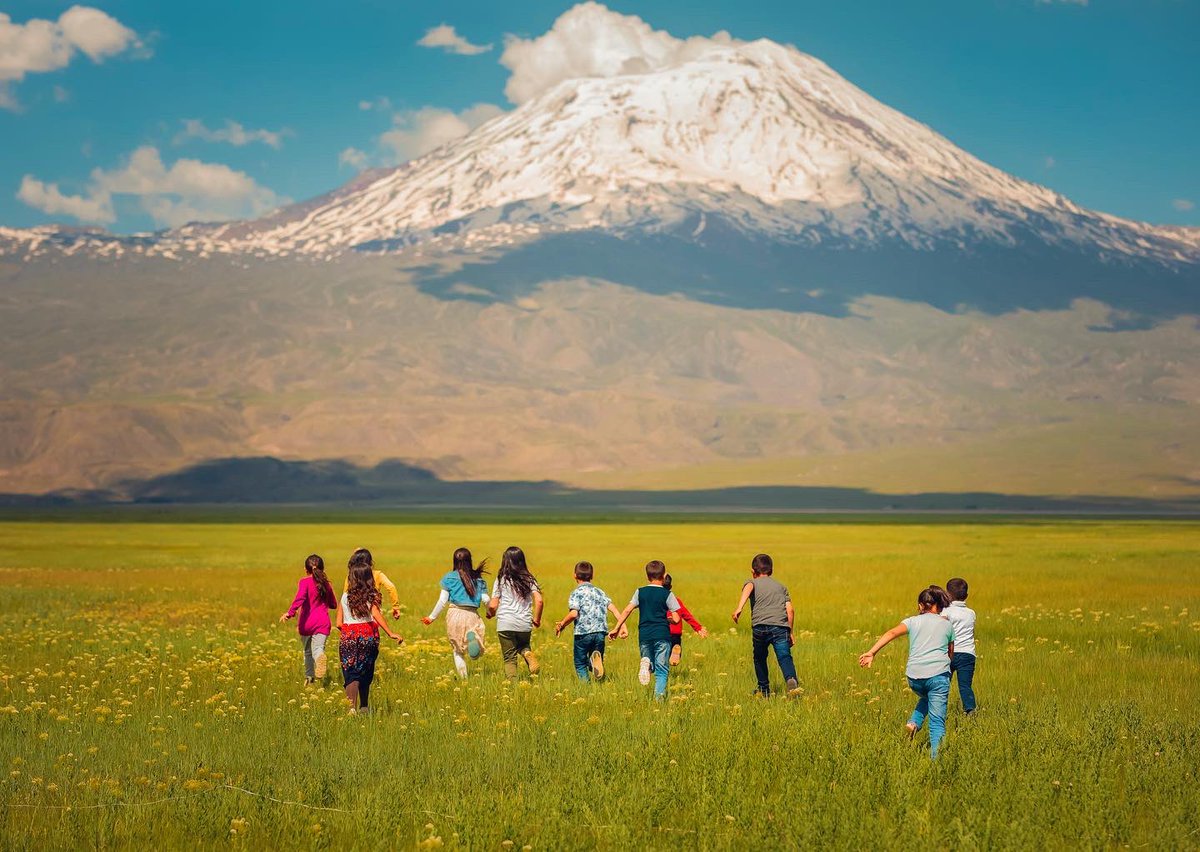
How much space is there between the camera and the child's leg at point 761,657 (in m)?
16.8

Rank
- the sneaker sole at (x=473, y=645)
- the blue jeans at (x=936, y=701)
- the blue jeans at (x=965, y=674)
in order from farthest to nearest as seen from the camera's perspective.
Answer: the sneaker sole at (x=473, y=645) → the blue jeans at (x=965, y=674) → the blue jeans at (x=936, y=701)

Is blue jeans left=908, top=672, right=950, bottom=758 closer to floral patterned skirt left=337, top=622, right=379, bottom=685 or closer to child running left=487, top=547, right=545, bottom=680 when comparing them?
child running left=487, top=547, right=545, bottom=680

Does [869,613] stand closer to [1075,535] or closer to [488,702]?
[488,702]

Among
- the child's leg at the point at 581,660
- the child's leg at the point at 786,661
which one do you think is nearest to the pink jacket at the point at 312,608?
the child's leg at the point at 581,660

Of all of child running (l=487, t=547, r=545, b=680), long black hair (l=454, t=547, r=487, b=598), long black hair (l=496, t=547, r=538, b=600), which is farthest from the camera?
long black hair (l=454, t=547, r=487, b=598)

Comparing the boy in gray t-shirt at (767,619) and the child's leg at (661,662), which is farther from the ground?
the boy in gray t-shirt at (767,619)

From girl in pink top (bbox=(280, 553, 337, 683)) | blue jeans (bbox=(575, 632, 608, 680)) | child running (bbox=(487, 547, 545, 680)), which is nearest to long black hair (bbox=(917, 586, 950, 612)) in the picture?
blue jeans (bbox=(575, 632, 608, 680))

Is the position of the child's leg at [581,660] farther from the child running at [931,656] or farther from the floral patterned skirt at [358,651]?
the child running at [931,656]

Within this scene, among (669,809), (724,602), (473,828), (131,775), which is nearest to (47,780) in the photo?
(131,775)

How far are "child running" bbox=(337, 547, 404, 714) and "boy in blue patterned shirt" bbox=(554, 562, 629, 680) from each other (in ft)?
8.39

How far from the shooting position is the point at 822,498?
193625 millimetres

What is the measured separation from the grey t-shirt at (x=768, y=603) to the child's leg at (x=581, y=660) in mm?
2790

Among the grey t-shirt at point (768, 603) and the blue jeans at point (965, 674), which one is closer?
the blue jeans at point (965, 674)

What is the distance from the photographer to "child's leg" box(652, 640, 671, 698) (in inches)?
684
